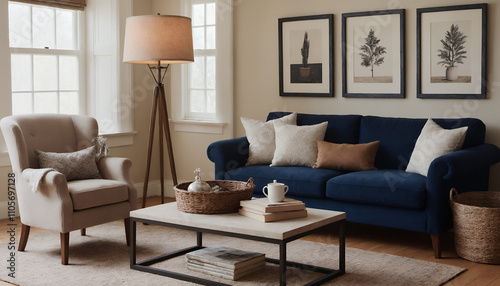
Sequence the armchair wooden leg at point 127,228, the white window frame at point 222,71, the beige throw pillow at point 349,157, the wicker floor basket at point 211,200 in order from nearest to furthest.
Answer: the wicker floor basket at point 211,200
the armchair wooden leg at point 127,228
the beige throw pillow at point 349,157
the white window frame at point 222,71

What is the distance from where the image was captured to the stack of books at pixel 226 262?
11.8 ft

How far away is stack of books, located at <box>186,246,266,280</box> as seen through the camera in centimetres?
361

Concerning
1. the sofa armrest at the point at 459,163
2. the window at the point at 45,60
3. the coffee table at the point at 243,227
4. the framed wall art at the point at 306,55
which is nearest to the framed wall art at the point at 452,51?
the sofa armrest at the point at 459,163

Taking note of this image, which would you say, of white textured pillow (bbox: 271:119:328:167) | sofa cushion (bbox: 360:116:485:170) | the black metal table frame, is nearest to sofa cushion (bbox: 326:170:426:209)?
sofa cushion (bbox: 360:116:485:170)

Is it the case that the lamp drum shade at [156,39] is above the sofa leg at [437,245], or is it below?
above

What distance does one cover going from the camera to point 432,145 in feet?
14.4

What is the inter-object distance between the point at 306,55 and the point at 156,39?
1.46 meters

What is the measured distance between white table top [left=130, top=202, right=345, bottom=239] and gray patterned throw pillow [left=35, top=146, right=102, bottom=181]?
0.95 metres

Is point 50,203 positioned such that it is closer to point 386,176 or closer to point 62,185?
point 62,185


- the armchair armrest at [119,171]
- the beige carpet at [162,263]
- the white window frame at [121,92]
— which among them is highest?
the white window frame at [121,92]

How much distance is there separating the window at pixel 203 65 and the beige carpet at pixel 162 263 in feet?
5.96

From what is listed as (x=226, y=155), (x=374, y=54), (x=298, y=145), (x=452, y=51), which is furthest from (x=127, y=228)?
(x=452, y=51)

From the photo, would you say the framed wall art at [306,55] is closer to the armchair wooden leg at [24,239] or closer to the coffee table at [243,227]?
the coffee table at [243,227]

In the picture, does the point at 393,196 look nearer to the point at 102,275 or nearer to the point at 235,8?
the point at 102,275
